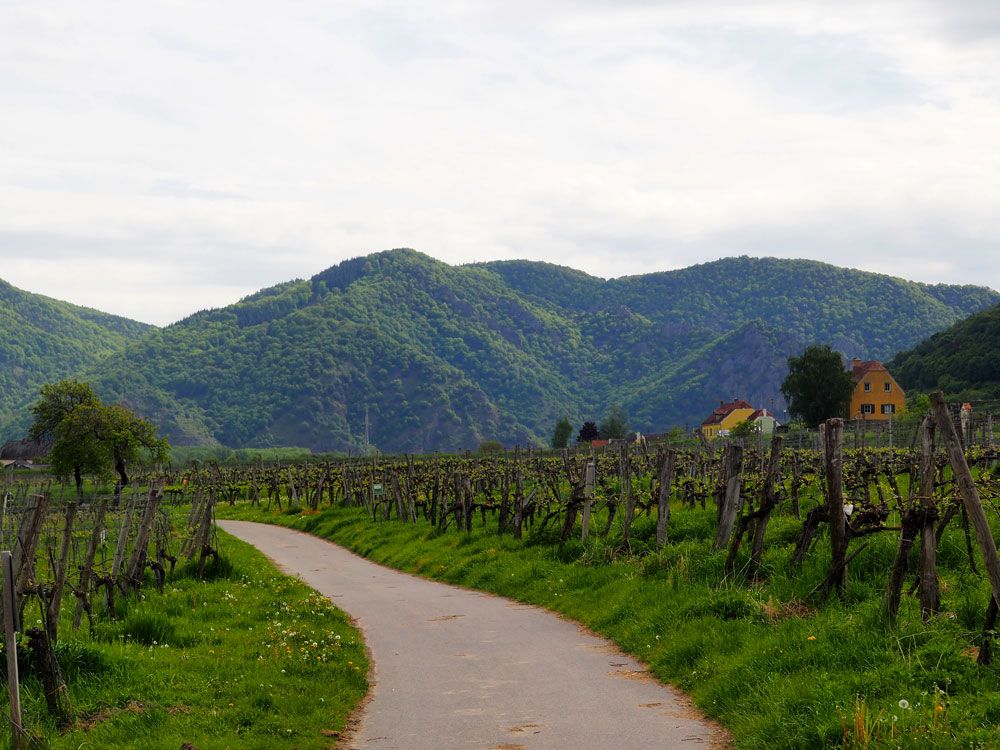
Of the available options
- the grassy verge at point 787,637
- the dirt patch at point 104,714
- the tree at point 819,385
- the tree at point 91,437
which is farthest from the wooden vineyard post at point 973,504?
the tree at point 819,385

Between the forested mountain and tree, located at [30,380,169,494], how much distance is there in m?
71.0

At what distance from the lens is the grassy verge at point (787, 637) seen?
9.12 m

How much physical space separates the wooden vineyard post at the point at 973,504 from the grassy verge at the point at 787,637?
41.2 inches

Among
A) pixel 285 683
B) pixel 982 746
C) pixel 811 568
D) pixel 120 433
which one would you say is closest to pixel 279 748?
pixel 285 683

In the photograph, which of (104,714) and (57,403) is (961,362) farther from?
(104,714)

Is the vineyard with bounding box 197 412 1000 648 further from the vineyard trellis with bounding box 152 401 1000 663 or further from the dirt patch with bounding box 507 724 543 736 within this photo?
the dirt patch with bounding box 507 724 543 736

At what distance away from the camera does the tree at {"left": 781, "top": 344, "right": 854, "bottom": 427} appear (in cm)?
10719

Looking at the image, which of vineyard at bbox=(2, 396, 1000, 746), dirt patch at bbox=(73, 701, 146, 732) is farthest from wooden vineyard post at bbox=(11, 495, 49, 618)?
dirt patch at bbox=(73, 701, 146, 732)

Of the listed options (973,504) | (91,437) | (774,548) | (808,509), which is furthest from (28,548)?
(91,437)

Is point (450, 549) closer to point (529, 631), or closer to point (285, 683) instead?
point (529, 631)

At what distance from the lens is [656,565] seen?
1862 centimetres

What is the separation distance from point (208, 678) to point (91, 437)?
73801 mm

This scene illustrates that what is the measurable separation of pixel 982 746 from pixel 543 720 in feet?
14.3

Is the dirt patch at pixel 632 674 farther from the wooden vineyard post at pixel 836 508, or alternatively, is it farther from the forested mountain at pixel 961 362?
the forested mountain at pixel 961 362
